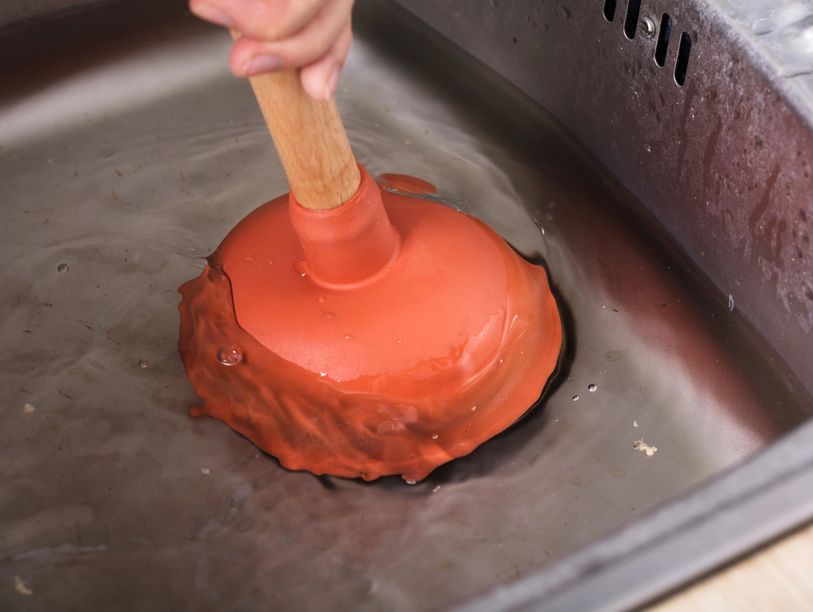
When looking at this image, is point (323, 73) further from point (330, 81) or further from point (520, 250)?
point (520, 250)

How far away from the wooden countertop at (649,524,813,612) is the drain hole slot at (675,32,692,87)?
0.39m

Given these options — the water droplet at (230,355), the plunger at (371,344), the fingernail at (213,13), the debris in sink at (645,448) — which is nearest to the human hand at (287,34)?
the fingernail at (213,13)

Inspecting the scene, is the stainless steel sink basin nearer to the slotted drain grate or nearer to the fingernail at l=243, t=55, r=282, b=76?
the slotted drain grate

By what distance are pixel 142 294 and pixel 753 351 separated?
49 centimetres

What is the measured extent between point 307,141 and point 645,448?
321 mm

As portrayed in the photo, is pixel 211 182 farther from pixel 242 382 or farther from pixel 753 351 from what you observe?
pixel 753 351

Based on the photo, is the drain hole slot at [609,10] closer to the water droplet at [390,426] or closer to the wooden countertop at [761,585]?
the water droplet at [390,426]

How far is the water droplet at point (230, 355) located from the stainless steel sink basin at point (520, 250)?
49 millimetres

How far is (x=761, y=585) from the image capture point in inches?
13.3

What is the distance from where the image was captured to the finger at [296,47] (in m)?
0.41

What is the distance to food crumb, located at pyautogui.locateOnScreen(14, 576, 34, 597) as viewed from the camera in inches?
21.8

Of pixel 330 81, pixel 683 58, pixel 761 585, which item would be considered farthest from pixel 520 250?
pixel 761 585

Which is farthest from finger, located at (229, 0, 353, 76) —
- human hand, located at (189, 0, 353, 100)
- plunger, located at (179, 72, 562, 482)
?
plunger, located at (179, 72, 562, 482)

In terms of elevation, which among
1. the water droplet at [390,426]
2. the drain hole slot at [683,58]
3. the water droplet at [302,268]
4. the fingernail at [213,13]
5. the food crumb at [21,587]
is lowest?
the food crumb at [21,587]
